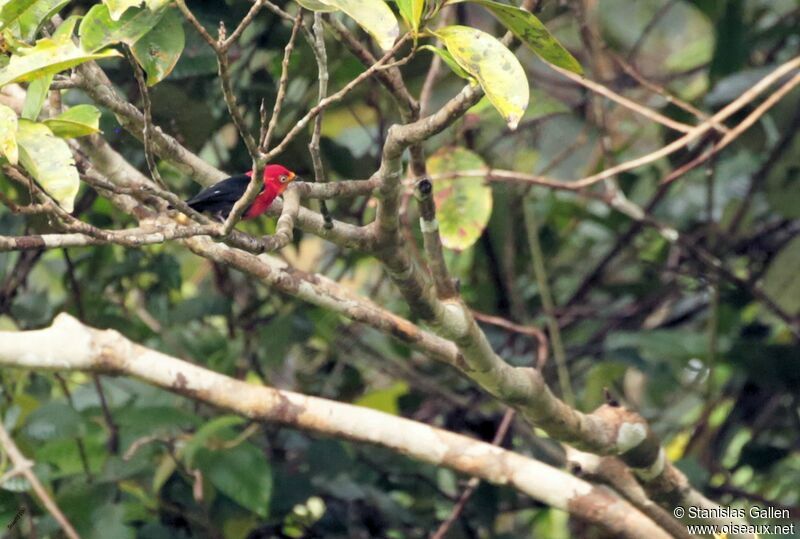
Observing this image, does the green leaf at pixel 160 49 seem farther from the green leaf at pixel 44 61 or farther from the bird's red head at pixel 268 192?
the bird's red head at pixel 268 192

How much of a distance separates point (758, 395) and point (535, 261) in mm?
1045

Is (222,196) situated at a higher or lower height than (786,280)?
higher

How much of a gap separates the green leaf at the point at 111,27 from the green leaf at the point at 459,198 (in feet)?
4.23

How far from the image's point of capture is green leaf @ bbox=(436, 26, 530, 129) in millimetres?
1893

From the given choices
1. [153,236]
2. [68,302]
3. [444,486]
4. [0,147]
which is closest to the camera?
[0,147]

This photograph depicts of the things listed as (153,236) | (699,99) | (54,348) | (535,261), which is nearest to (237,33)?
(153,236)

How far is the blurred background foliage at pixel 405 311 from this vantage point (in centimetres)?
332

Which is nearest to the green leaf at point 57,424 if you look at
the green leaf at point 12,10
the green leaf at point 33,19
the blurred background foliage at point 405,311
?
the blurred background foliage at point 405,311

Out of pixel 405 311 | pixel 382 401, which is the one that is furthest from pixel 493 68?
pixel 405 311

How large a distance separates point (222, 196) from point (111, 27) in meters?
0.80

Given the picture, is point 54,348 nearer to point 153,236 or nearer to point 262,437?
point 153,236

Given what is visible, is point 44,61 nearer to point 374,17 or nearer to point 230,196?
point 374,17

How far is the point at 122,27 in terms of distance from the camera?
6.74 feet

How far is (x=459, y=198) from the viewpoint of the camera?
3.38m
